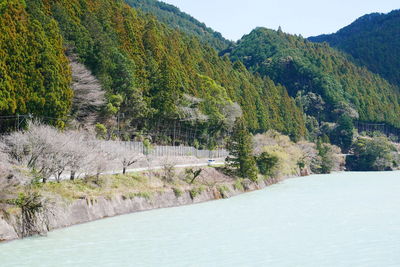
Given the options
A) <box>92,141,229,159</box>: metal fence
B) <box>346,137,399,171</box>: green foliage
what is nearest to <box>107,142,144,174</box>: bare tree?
<box>92,141,229,159</box>: metal fence

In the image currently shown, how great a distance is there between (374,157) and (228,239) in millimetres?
79179

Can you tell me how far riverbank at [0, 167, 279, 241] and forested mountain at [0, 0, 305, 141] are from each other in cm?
733

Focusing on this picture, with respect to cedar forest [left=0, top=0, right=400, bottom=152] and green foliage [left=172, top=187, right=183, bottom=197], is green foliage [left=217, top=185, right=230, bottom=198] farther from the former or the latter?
cedar forest [left=0, top=0, right=400, bottom=152]

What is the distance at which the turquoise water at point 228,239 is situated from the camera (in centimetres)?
1989

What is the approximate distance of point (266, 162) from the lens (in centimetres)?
5597

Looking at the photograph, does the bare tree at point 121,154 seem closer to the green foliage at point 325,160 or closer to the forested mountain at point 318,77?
the green foliage at point 325,160

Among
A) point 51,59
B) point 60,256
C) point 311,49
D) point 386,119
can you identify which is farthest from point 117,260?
point 311,49

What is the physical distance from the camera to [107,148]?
3512 cm

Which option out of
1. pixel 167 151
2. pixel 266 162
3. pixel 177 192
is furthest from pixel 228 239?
pixel 266 162

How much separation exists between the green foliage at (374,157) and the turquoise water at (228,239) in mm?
61769

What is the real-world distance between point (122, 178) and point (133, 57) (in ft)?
77.5

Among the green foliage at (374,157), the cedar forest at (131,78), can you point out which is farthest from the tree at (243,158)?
the green foliage at (374,157)

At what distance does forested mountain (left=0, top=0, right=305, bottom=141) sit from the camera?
33969 millimetres

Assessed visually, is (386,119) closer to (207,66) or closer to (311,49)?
(311,49)
